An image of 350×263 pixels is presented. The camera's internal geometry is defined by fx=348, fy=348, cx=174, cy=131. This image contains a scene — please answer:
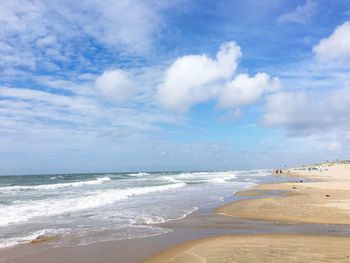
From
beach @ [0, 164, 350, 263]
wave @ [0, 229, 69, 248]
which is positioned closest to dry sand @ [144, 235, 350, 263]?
beach @ [0, 164, 350, 263]

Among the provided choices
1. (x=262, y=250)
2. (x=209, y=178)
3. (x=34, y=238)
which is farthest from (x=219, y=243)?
(x=209, y=178)

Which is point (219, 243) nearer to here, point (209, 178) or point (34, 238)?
point (34, 238)

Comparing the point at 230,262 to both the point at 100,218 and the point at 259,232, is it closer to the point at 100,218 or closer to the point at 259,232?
the point at 259,232

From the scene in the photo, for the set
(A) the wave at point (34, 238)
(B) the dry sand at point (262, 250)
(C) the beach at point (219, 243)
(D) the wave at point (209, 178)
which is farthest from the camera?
(D) the wave at point (209, 178)

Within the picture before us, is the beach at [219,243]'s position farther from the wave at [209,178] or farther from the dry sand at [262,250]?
the wave at [209,178]

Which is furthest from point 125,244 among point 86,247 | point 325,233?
point 325,233

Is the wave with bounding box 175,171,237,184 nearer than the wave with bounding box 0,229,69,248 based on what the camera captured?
No

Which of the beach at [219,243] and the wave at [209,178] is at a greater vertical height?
the wave at [209,178]

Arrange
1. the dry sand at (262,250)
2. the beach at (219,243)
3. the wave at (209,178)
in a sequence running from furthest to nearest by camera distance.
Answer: the wave at (209,178) < the beach at (219,243) < the dry sand at (262,250)

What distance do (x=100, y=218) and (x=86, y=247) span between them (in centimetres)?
599

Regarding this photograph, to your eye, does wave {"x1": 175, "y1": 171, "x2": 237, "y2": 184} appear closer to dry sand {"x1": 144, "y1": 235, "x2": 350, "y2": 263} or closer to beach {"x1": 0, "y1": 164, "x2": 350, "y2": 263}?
beach {"x1": 0, "y1": 164, "x2": 350, "y2": 263}

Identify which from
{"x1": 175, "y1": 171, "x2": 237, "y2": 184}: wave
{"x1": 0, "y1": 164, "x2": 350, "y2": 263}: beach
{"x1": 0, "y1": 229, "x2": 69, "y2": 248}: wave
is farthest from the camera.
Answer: {"x1": 175, "y1": 171, "x2": 237, "y2": 184}: wave

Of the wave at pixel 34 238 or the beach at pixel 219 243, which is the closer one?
the beach at pixel 219 243

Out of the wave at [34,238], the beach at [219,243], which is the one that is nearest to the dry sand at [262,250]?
the beach at [219,243]
